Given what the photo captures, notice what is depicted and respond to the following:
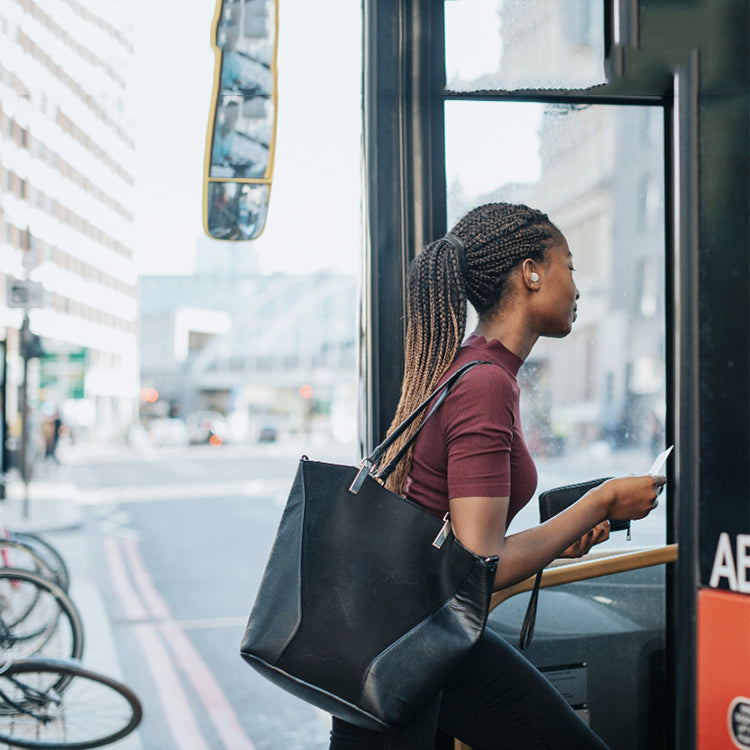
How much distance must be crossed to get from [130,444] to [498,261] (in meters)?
47.2

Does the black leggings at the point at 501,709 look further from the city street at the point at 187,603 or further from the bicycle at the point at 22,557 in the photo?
the bicycle at the point at 22,557

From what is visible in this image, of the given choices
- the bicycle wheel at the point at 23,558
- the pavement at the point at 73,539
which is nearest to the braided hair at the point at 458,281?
the pavement at the point at 73,539

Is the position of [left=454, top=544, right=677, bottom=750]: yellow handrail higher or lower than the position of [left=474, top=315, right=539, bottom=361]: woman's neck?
lower

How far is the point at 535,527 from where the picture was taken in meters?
1.40

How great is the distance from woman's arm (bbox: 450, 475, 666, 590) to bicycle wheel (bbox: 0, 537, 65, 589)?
12.7 ft

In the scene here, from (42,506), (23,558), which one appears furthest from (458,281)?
(42,506)

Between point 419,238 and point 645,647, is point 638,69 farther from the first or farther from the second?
point 645,647

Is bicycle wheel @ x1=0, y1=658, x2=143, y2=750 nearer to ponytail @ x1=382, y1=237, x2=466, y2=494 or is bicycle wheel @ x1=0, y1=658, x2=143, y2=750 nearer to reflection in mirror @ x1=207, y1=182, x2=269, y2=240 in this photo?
reflection in mirror @ x1=207, y1=182, x2=269, y2=240

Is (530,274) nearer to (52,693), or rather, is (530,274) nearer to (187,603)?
(52,693)

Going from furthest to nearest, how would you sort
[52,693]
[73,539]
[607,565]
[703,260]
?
[73,539]
[52,693]
[607,565]
[703,260]

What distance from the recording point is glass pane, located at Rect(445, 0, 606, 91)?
2.13 meters

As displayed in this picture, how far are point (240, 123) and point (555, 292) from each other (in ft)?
2.90

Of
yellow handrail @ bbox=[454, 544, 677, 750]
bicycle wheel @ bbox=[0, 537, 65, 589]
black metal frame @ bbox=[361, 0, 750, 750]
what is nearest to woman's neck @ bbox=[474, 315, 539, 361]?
black metal frame @ bbox=[361, 0, 750, 750]

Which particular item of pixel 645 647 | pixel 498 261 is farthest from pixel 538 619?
pixel 498 261
